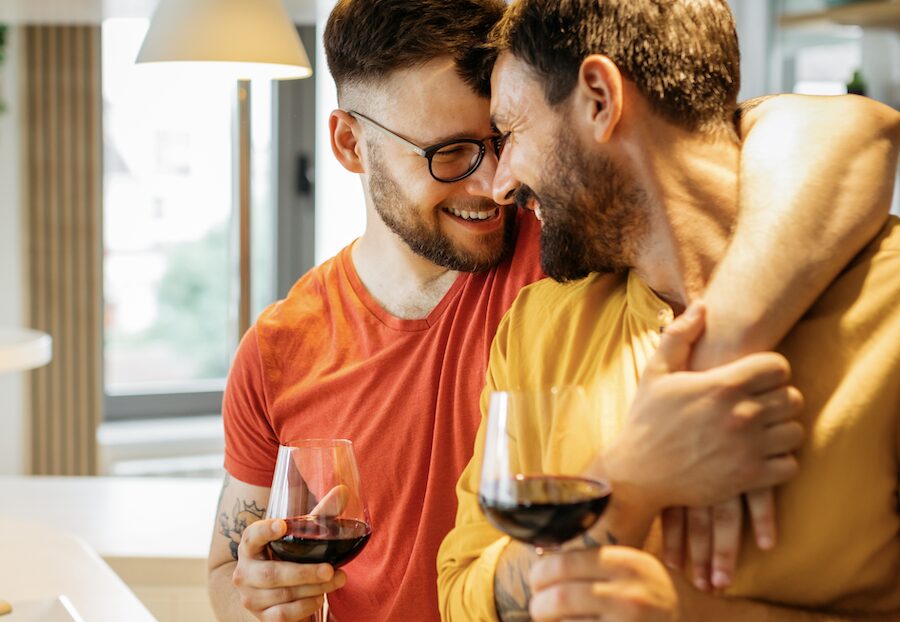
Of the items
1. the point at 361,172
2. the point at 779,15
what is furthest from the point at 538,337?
the point at 779,15

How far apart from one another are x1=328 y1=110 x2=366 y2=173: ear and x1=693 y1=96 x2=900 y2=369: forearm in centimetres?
91

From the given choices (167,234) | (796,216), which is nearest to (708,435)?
(796,216)

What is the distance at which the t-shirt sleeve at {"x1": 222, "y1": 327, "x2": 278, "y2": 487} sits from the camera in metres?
1.94

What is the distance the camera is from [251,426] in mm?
1945

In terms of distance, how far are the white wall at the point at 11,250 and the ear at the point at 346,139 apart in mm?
3161

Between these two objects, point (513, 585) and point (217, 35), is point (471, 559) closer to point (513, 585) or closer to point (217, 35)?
point (513, 585)

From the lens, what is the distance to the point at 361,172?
207 centimetres

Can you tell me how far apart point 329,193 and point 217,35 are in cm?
322

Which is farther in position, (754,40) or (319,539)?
(754,40)

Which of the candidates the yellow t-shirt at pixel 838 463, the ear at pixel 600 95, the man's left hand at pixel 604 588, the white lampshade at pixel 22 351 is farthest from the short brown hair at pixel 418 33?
the white lampshade at pixel 22 351

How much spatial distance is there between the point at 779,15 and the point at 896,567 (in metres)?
3.49

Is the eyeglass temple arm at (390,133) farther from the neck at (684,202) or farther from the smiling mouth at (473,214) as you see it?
the neck at (684,202)

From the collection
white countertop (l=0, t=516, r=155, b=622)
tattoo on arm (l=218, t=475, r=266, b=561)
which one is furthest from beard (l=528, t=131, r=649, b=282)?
white countertop (l=0, t=516, r=155, b=622)

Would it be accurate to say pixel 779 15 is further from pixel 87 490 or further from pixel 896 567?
pixel 896 567
